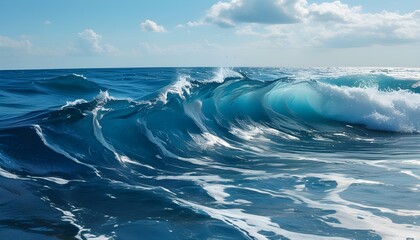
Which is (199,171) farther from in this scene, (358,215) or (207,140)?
(358,215)

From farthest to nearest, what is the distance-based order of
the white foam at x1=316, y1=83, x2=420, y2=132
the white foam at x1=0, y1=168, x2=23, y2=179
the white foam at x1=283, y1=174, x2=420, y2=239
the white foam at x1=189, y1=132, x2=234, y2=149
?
the white foam at x1=316, y1=83, x2=420, y2=132 → the white foam at x1=189, y1=132, x2=234, y2=149 → the white foam at x1=0, y1=168, x2=23, y2=179 → the white foam at x1=283, y1=174, x2=420, y2=239

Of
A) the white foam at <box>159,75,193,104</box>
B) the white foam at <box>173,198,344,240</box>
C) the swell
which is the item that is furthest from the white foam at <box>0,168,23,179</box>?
the white foam at <box>159,75,193,104</box>

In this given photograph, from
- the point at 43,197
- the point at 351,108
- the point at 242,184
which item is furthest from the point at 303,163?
the point at 351,108

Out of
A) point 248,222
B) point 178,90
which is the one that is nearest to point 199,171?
point 248,222

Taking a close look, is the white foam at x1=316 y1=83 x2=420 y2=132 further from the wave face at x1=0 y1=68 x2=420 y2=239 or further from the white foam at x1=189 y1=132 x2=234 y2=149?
the white foam at x1=189 y1=132 x2=234 y2=149

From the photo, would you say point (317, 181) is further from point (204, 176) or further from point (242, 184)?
point (204, 176)

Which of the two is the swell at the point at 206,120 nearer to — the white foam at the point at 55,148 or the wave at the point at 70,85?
the white foam at the point at 55,148

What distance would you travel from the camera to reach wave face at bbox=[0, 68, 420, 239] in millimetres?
4512

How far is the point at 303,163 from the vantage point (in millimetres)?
8008

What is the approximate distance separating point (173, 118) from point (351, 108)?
7959mm

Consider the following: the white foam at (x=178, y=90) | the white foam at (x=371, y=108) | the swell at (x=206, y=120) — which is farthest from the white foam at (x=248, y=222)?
the white foam at (x=371, y=108)

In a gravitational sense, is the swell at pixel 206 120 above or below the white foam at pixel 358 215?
above

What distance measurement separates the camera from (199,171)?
7.32 m

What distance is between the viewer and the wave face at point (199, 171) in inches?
178
